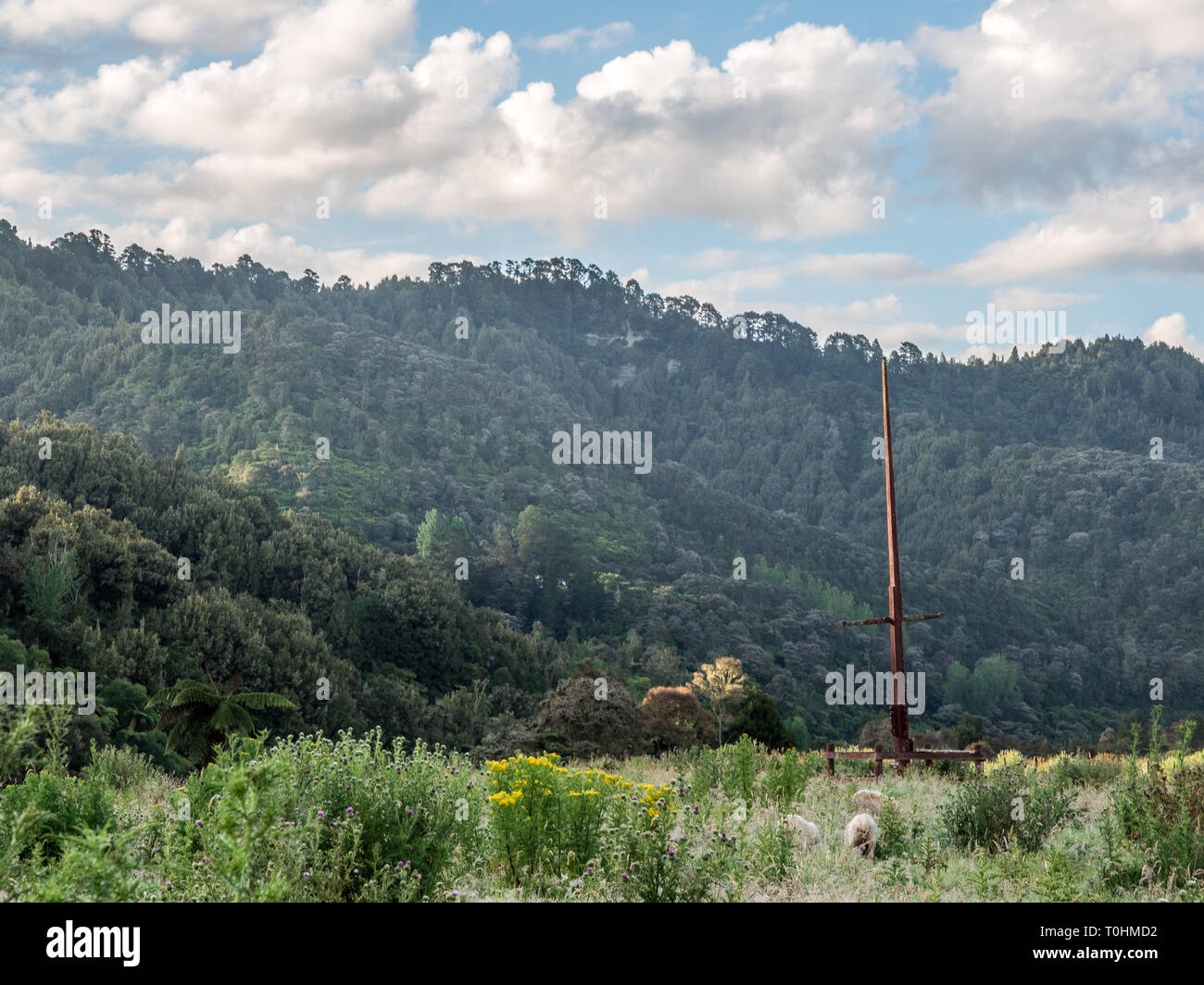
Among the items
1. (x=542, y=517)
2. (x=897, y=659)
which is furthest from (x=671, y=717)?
(x=542, y=517)

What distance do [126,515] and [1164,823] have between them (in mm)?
33761

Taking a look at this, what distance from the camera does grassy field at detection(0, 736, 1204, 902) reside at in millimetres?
5949

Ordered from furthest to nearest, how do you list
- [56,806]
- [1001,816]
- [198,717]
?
1. [198,717]
2. [1001,816]
3. [56,806]

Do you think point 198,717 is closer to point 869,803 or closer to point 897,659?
point 869,803

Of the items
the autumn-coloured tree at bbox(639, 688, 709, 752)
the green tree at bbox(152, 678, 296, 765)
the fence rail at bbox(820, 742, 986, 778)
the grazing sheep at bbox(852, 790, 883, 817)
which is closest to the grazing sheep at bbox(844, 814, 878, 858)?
the grazing sheep at bbox(852, 790, 883, 817)

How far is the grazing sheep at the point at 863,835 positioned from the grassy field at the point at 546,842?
0.35 ft

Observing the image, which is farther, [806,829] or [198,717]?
[198,717]

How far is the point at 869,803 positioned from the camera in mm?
10320

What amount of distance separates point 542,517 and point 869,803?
6682 cm

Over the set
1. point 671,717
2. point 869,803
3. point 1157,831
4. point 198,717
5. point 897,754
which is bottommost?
point 671,717

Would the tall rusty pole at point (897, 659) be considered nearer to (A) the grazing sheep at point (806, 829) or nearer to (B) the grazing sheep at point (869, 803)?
(B) the grazing sheep at point (869, 803)

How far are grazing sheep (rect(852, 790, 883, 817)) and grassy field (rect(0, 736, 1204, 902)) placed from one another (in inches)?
46.0

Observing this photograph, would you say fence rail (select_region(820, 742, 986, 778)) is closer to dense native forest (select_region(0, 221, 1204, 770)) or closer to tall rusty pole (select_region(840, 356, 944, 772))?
tall rusty pole (select_region(840, 356, 944, 772))

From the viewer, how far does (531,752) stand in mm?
19141
